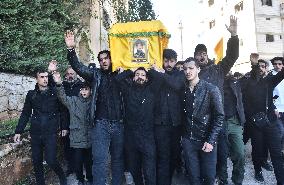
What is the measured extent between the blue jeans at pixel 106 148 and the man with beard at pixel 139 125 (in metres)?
0.16

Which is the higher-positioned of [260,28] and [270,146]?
[260,28]

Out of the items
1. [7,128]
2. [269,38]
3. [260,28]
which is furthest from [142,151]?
[269,38]

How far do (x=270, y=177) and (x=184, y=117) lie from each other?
9.38 ft

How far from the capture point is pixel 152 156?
5.13 metres

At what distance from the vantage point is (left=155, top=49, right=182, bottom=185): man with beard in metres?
5.23

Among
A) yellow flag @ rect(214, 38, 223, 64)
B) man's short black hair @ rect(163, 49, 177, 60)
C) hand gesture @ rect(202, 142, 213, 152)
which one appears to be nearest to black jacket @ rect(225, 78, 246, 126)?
yellow flag @ rect(214, 38, 223, 64)

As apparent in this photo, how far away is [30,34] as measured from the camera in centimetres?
912

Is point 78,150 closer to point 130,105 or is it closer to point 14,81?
point 130,105

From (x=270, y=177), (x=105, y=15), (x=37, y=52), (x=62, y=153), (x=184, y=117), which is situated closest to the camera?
(x=184, y=117)

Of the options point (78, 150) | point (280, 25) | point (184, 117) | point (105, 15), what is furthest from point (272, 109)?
point (280, 25)

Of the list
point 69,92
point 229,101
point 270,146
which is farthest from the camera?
point 69,92

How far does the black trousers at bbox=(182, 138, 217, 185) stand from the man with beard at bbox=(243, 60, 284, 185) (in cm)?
171

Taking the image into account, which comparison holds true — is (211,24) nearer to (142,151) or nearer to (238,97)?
(238,97)

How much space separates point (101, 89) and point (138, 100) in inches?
24.9
